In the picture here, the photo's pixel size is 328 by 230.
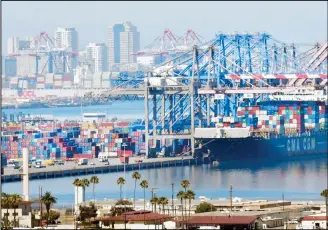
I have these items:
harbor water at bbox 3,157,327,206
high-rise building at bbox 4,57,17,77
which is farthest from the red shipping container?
high-rise building at bbox 4,57,17,77

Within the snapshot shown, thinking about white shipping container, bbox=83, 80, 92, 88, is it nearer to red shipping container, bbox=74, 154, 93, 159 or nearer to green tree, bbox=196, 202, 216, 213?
red shipping container, bbox=74, 154, 93, 159

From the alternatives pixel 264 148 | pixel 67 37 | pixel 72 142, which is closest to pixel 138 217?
pixel 264 148

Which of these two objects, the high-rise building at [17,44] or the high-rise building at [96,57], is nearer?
the high-rise building at [96,57]

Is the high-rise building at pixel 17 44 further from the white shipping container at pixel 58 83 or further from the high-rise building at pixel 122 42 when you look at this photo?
the white shipping container at pixel 58 83

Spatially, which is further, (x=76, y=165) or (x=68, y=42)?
(x=68, y=42)

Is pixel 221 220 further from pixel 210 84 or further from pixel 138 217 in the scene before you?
pixel 210 84

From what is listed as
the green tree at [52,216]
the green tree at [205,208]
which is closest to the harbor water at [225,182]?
the green tree at [205,208]
